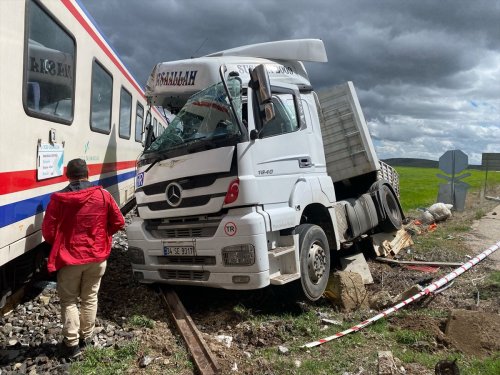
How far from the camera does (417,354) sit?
458 cm

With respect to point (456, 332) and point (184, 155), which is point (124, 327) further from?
point (456, 332)

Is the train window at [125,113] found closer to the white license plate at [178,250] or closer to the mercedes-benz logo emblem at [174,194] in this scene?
the mercedes-benz logo emblem at [174,194]

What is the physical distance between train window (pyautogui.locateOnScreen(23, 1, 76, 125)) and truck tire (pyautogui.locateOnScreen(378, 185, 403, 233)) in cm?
573

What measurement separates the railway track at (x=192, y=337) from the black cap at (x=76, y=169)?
6.01ft

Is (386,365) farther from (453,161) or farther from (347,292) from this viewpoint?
(453,161)

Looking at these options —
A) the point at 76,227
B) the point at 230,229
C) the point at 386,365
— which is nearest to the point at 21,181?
the point at 76,227

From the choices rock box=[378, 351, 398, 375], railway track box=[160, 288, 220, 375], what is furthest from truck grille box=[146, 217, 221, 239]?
rock box=[378, 351, 398, 375]

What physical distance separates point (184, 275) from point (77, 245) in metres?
1.49

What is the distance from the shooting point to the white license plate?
5.30m

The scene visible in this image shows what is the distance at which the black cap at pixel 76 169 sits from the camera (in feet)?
14.4

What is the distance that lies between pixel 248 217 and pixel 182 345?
141 cm

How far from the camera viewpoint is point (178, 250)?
17.7ft

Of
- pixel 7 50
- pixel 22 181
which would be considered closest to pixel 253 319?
pixel 22 181

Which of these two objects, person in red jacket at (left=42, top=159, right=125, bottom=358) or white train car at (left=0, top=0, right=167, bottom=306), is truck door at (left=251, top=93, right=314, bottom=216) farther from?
white train car at (left=0, top=0, right=167, bottom=306)
